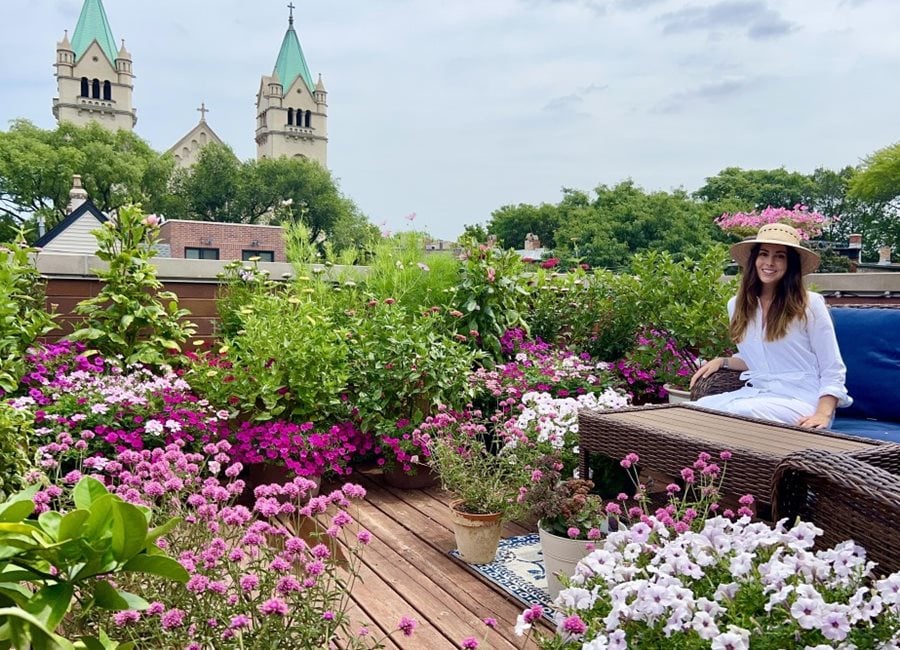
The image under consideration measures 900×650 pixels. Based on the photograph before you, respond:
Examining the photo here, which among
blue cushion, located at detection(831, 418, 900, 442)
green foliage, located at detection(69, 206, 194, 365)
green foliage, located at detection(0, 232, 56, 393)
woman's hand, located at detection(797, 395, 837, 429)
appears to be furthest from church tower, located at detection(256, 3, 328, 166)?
woman's hand, located at detection(797, 395, 837, 429)

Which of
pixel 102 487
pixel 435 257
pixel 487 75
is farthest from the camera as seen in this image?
pixel 487 75

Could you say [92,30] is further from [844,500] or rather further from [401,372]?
[844,500]

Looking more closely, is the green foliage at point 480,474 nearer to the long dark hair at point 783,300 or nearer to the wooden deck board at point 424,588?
the wooden deck board at point 424,588

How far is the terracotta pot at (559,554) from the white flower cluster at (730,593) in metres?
0.94

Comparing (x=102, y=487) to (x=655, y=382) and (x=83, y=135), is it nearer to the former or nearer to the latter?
(x=655, y=382)

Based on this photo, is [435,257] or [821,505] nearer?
[821,505]

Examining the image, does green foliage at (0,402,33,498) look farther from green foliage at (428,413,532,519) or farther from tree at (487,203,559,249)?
tree at (487,203,559,249)

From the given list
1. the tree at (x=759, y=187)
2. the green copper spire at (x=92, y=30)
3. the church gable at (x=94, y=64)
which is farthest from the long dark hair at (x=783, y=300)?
the green copper spire at (x=92, y=30)

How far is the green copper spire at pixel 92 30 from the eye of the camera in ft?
182

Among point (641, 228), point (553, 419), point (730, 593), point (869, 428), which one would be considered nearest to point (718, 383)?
point (869, 428)

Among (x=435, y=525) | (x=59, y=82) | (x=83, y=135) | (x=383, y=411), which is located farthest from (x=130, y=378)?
(x=59, y=82)

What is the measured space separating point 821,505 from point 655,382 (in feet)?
9.27

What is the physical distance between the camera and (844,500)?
134cm

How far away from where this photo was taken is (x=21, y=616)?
81 centimetres
